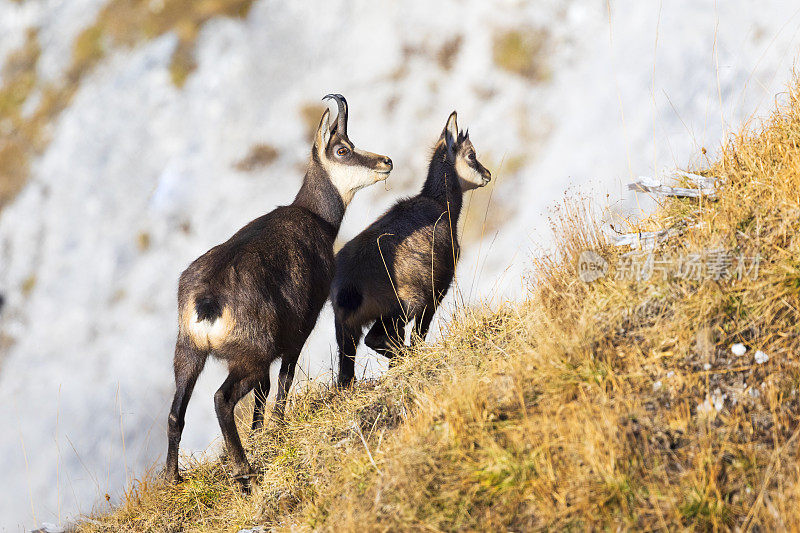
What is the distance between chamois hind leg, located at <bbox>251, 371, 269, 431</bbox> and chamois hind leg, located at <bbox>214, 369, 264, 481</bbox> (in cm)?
48

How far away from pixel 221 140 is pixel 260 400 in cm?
4631

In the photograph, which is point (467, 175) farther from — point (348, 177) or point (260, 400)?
point (260, 400)

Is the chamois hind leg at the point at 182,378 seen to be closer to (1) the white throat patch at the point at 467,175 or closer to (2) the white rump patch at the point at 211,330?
(2) the white rump patch at the point at 211,330

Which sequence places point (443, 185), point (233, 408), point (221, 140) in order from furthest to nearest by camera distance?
point (221, 140)
point (443, 185)
point (233, 408)

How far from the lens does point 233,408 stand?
203 inches

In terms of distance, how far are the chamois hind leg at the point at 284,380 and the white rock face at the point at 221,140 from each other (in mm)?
35413

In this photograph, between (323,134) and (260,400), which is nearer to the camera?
(260,400)

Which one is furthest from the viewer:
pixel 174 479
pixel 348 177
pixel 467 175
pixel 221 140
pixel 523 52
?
pixel 523 52

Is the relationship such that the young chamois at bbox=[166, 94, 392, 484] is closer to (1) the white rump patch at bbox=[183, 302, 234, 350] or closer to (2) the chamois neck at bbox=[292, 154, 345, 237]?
→ (1) the white rump patch at bbox=[183, 302, 234, 350]

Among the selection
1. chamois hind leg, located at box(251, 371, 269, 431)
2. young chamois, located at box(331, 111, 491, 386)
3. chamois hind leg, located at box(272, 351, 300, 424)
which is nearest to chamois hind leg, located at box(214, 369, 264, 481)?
chamois hind leg, located at box(251, 371, 269, 431)

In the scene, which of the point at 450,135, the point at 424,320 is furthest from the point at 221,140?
the point at 424,320

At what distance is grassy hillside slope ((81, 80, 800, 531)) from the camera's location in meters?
3.34

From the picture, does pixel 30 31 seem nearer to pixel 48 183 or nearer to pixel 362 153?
pixel 48 183

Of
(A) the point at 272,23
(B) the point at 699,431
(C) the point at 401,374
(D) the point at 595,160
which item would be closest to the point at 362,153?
(C) the point at 401,374
